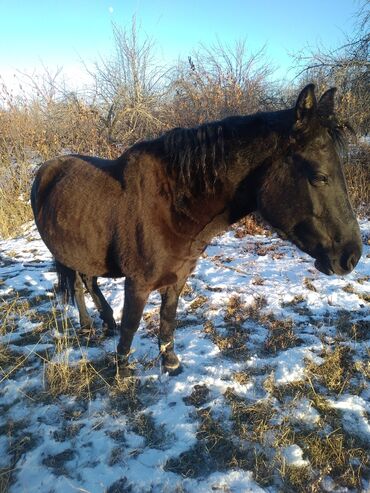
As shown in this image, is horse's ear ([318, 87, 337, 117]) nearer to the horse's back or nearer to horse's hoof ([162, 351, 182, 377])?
the horse's back

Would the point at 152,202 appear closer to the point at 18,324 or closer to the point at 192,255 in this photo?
the point at 192,255

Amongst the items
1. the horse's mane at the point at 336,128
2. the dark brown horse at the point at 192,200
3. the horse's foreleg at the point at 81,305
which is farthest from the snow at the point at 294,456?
the horse's foreleg at the point at 81,305

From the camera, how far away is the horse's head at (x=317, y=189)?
6.52 feet

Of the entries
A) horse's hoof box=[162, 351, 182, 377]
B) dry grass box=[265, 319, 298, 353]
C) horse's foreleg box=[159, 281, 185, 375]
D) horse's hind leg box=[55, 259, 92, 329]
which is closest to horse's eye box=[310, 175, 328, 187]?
horse's foreleg box=[159, 281, 185, 375]

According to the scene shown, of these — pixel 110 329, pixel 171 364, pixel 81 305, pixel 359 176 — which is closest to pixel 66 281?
pixel 81 305

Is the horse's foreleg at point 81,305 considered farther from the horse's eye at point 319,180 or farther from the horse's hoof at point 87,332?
the horse's eye at point 319,180

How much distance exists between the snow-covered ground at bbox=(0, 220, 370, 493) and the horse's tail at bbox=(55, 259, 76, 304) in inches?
12.9

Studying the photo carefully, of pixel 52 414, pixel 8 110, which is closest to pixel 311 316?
pixel 52 414

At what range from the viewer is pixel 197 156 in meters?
2.31

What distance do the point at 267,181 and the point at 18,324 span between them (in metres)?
3.21

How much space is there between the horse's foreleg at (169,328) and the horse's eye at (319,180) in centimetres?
136

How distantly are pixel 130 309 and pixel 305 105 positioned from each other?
1897 mm

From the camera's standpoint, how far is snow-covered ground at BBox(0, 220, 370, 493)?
201 centimetres

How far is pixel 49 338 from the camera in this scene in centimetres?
352
